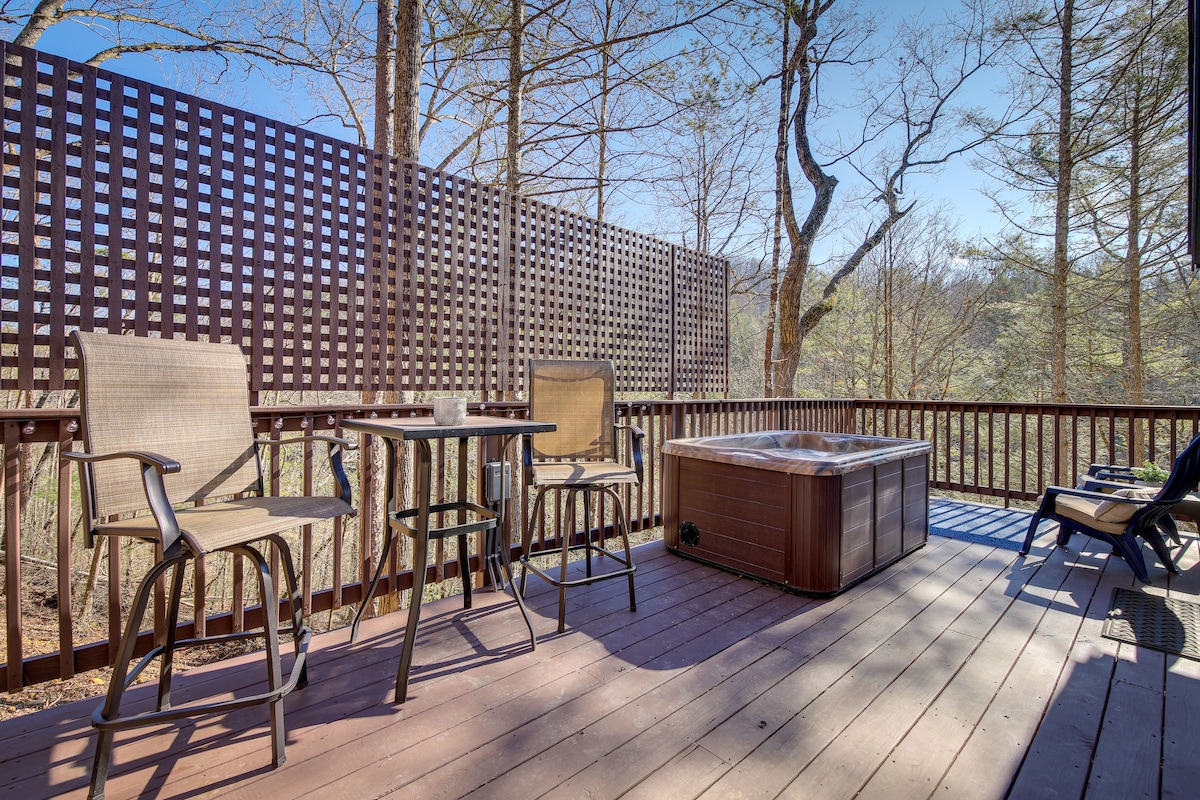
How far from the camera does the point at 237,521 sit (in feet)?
5.08

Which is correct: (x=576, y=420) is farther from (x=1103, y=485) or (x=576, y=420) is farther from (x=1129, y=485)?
(x=1129, y=485)

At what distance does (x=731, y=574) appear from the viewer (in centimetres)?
308

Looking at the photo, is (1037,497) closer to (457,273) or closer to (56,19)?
(457,273)

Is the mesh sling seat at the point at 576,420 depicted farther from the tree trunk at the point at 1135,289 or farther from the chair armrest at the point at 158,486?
the tree trunk at the point at 1135,289

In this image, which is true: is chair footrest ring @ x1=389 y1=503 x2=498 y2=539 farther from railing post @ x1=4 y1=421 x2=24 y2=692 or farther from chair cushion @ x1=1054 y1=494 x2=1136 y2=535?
chair cushion @ x1=1054 y1=494 x2=1136 y2=535

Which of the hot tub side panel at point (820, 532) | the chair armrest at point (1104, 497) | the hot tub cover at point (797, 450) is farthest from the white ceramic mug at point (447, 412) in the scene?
the chair armrest at point (1104, 497)

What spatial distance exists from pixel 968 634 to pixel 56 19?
8.41 m

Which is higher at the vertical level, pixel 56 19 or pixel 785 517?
pixel 56 19

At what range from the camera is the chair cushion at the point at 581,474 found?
2531 mm

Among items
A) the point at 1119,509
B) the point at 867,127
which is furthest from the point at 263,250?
the point at 867,127

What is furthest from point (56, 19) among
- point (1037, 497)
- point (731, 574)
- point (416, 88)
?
point (1037, 497)

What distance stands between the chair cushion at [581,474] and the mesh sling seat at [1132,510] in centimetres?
263

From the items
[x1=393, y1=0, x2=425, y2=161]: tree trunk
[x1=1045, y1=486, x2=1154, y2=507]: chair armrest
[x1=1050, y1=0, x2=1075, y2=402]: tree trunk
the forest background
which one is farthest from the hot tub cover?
[x1=1050, y1=0, x2=1075, y2=402]: tree trunk

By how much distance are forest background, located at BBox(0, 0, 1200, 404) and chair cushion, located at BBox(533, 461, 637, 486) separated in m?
3.13
